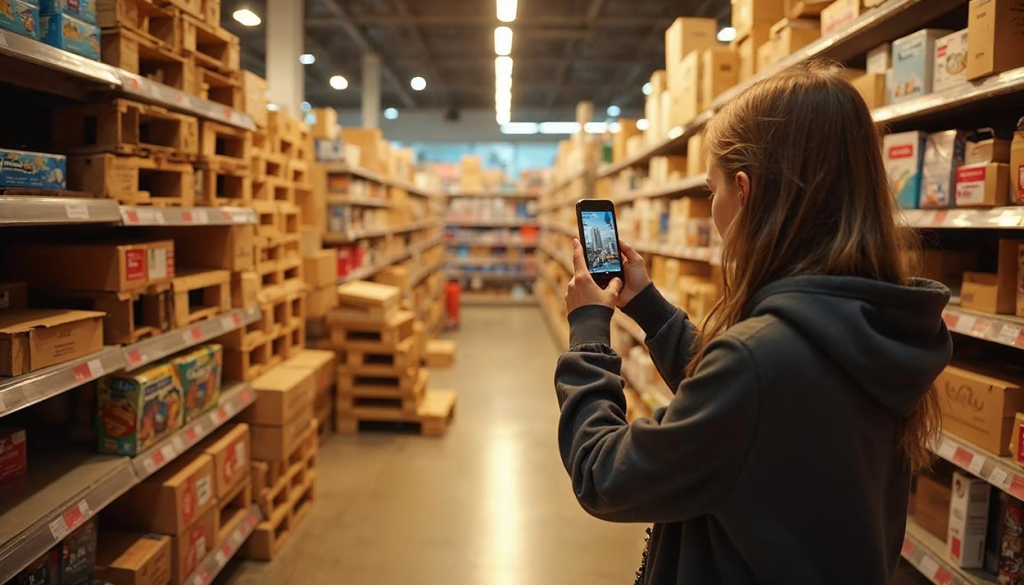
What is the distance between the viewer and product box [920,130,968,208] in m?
2.12

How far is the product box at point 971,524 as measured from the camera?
2119 mm

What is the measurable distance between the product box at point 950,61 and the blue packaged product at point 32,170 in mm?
2601

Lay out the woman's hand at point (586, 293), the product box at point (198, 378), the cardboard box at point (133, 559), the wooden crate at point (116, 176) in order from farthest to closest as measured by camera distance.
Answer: the product box at point (198, 378), the cardboard box at point (133, 559), the wooden crate at point (116, 176), the woman's hand at point (586, 293)

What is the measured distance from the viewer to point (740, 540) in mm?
986

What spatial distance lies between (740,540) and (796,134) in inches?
23.5

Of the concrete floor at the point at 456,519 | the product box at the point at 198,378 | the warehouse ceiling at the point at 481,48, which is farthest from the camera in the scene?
the warehouse ceiling at the point at 481,48

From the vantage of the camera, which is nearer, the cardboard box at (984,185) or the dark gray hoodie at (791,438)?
the dark gray hoodie at (791,438)

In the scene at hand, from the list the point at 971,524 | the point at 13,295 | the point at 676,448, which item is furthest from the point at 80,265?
the point at 971,524

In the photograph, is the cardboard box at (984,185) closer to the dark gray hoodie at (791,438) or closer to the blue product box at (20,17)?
the dark gray hoodie at (791,438)

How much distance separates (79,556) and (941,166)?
113 inches

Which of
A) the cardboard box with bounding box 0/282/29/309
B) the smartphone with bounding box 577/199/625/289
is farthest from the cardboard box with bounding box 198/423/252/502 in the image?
the smartphone with bounding box 577/199/625/289

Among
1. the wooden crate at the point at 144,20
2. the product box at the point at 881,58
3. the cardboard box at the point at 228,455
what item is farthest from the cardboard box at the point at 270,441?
the product box at the point at 881,58

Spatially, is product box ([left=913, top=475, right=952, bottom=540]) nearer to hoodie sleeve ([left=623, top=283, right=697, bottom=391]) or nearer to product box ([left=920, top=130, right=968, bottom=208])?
product box ([left=920, top=130, right=968, bottom=208])

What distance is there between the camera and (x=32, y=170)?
1892 millimetres
